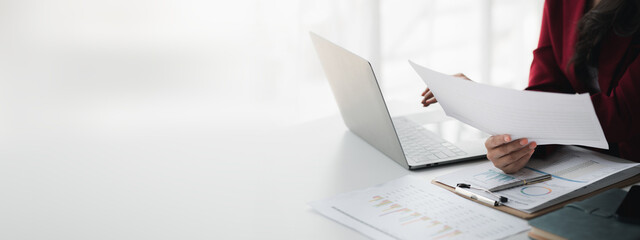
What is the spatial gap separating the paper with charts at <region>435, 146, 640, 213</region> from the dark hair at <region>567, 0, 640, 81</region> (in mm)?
224

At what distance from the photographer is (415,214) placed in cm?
120

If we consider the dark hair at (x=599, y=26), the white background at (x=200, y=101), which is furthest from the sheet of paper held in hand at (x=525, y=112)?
the dark hair at (x=599, y=26)

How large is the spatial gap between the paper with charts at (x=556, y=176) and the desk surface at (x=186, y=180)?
88mm

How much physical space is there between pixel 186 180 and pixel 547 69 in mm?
868

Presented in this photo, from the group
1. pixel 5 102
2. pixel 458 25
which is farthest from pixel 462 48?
pixel 5 102

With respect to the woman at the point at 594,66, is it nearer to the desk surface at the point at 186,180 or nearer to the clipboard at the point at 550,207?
the clipboard at the point at 550,207

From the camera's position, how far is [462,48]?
389cm

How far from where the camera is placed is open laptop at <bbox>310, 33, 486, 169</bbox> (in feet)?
4.72

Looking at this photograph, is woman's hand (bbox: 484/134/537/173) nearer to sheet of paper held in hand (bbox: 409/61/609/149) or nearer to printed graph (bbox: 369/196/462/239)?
sheet of paper held in hand (bbox: 409/61/609/149)

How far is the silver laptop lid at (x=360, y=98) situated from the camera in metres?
1.42

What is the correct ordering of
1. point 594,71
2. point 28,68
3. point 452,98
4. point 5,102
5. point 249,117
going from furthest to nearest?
point 28,68 → point 5,102 → point 249,117 → point 594,71 → point 452,98

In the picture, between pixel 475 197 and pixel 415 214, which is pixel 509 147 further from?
pixel 415 214

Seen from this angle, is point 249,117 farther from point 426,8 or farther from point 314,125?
point 426,8

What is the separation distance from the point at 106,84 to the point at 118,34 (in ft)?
0.88
